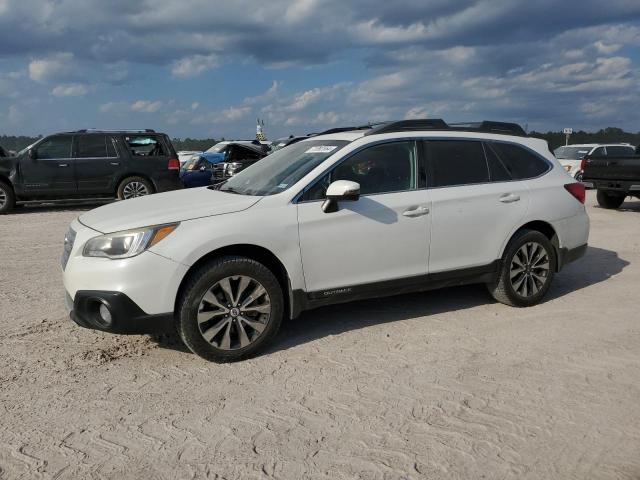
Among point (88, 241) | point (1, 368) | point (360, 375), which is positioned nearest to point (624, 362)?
point (360, 375)

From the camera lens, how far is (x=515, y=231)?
5.34m

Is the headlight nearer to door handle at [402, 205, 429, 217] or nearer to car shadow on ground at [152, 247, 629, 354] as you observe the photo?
car shadow on ground at [152, 247, 629, 354]

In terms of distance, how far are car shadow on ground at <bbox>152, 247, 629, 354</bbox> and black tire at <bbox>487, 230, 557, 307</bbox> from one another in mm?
312

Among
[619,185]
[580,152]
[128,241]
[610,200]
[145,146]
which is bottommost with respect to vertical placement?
[610,200]

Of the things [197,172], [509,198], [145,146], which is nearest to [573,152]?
[197,172]

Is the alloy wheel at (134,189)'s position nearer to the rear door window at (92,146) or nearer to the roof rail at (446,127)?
the rear door window at (92,146)

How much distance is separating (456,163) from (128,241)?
9.60ft

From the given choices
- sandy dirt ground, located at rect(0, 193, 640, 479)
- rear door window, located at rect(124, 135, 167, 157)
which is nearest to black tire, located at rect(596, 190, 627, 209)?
A: sandy dirt ground, located at rect(0, 193, 640, 479)

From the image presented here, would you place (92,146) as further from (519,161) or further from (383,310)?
(519,161)

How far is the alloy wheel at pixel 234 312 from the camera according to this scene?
13.2 feet

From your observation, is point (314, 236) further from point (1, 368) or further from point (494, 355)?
point (1, 368)

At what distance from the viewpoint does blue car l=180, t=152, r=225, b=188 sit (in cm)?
1505

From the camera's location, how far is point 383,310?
212 inches

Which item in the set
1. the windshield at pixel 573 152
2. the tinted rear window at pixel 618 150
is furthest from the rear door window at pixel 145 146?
the tinted rear window at pixel 618 150
